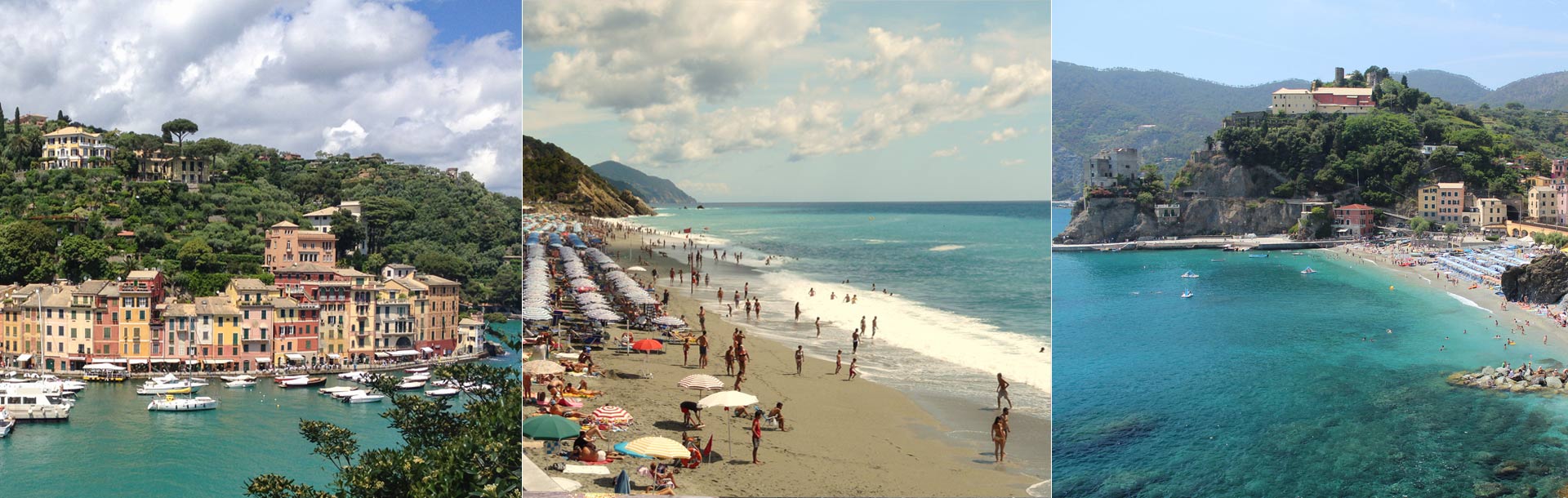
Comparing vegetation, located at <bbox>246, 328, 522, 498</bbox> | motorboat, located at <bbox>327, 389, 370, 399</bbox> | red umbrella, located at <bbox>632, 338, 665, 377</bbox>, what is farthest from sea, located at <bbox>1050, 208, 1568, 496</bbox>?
motorboat, located at <bbox>327, 389, 370, 399</bbox>

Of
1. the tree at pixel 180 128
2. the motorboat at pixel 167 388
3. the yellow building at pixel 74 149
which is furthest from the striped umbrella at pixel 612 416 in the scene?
the tree at pixel 180 128

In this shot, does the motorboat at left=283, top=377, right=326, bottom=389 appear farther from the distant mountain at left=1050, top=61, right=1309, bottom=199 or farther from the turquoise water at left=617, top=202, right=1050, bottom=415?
the turquoise water at left=617, top=202, right=1050, bottom=415

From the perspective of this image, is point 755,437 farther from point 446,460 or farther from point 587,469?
point 446,460

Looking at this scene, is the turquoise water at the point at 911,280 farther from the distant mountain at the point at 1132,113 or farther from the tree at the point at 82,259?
the tree at the point at 82,259

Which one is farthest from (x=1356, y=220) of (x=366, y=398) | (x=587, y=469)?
(x=587, y=469)

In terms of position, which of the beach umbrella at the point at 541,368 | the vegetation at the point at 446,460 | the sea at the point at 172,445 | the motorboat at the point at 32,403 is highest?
the beach umbrella at the point at 541,368

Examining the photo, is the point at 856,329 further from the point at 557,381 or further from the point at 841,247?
the point at 557,381
